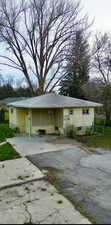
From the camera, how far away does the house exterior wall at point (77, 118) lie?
14.0 meters

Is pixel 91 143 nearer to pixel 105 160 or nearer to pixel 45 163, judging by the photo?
pixel 105 160

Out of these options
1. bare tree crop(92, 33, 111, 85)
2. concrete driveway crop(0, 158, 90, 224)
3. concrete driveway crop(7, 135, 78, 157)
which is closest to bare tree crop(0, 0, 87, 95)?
bare tree crop(92, 33, 111, 85)

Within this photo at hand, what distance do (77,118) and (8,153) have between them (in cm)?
705

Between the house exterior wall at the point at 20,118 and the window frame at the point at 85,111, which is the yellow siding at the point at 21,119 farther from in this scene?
the window frame at the point at 85,111

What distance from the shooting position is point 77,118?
14.5m

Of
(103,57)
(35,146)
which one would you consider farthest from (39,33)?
(35,146)

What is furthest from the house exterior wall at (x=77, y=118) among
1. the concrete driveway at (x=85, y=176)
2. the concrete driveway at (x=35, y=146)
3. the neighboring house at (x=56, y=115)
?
the concrete driveway at (x=85, y=176)

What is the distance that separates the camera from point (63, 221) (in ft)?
12.7

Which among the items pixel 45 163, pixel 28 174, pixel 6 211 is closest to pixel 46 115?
pixel 45 163

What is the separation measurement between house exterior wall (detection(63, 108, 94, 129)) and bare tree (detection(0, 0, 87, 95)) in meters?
7.37

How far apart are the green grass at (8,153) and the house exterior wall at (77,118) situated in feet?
16.9

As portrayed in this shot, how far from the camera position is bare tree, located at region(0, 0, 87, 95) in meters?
17.8

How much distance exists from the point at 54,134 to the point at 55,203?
390 inches

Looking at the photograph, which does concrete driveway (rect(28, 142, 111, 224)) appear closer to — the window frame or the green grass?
the green grass
